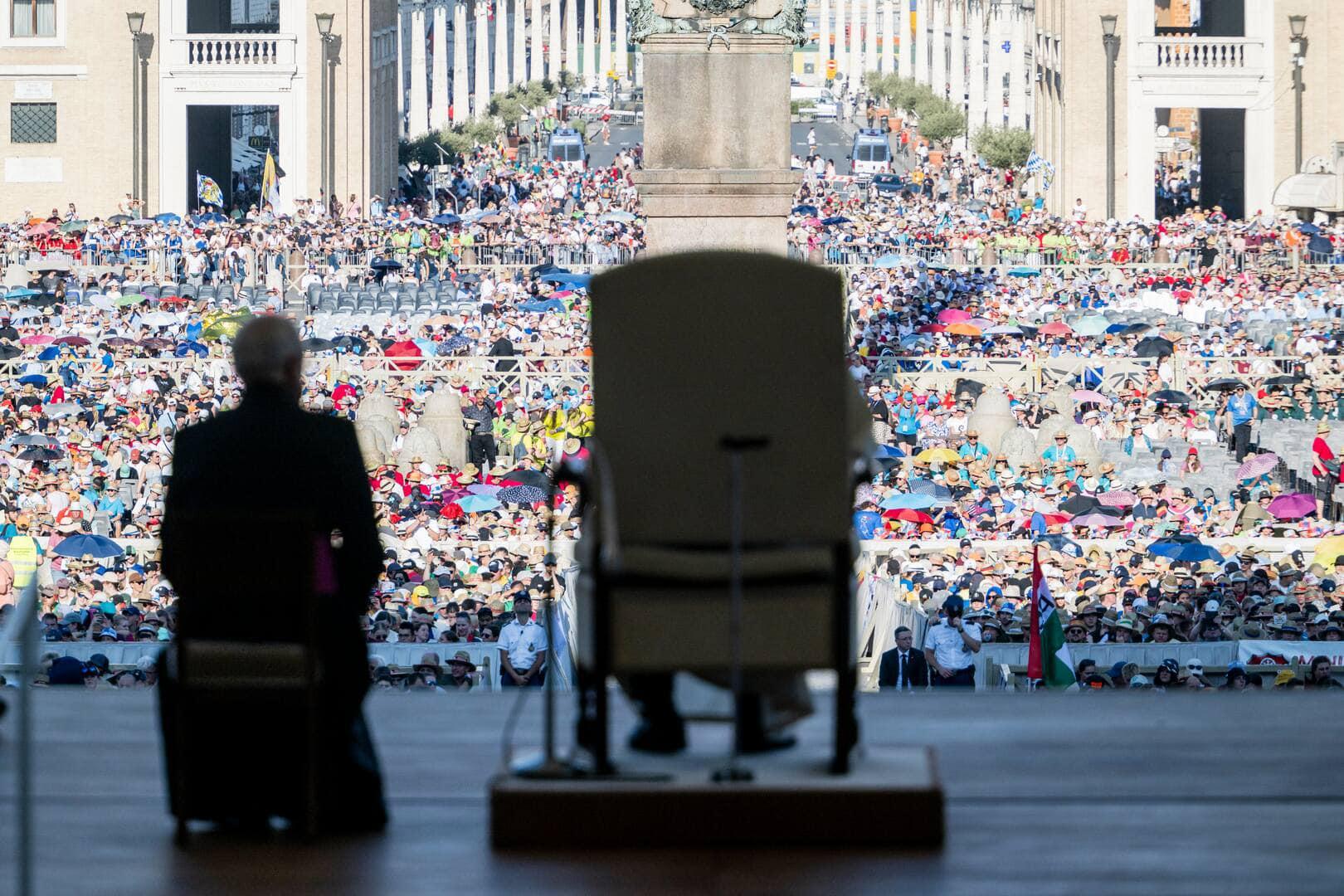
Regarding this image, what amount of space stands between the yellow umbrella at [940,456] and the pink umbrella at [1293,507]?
3.00m

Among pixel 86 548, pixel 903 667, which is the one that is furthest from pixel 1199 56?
pixel 903 667

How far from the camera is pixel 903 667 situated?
10.7 m

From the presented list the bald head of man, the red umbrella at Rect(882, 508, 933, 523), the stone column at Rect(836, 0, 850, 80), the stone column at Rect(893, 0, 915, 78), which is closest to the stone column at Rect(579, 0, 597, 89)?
the stone column at Rect(836, 0, 850, 80)

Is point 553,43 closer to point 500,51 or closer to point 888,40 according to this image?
point 888,40

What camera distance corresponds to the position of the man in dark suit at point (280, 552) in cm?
423

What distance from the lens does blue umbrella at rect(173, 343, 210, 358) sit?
26016 millimetres

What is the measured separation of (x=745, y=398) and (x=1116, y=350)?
73.3ft

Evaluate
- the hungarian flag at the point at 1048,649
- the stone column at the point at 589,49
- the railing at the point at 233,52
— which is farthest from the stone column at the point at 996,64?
the hungarian flag at the point at 1048,649

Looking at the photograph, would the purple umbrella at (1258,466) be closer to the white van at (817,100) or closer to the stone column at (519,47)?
the white van at (817,100)

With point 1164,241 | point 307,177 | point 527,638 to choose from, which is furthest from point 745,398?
point 307,177

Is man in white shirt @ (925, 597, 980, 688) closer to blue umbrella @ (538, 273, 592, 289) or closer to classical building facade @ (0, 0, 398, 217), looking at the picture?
blue umbrella @ (538, 273, 592, 289)

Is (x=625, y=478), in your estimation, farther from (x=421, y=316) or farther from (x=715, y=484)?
(x=421, y=316)

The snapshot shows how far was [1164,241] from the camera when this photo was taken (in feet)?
139

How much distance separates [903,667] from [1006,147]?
57221mm
